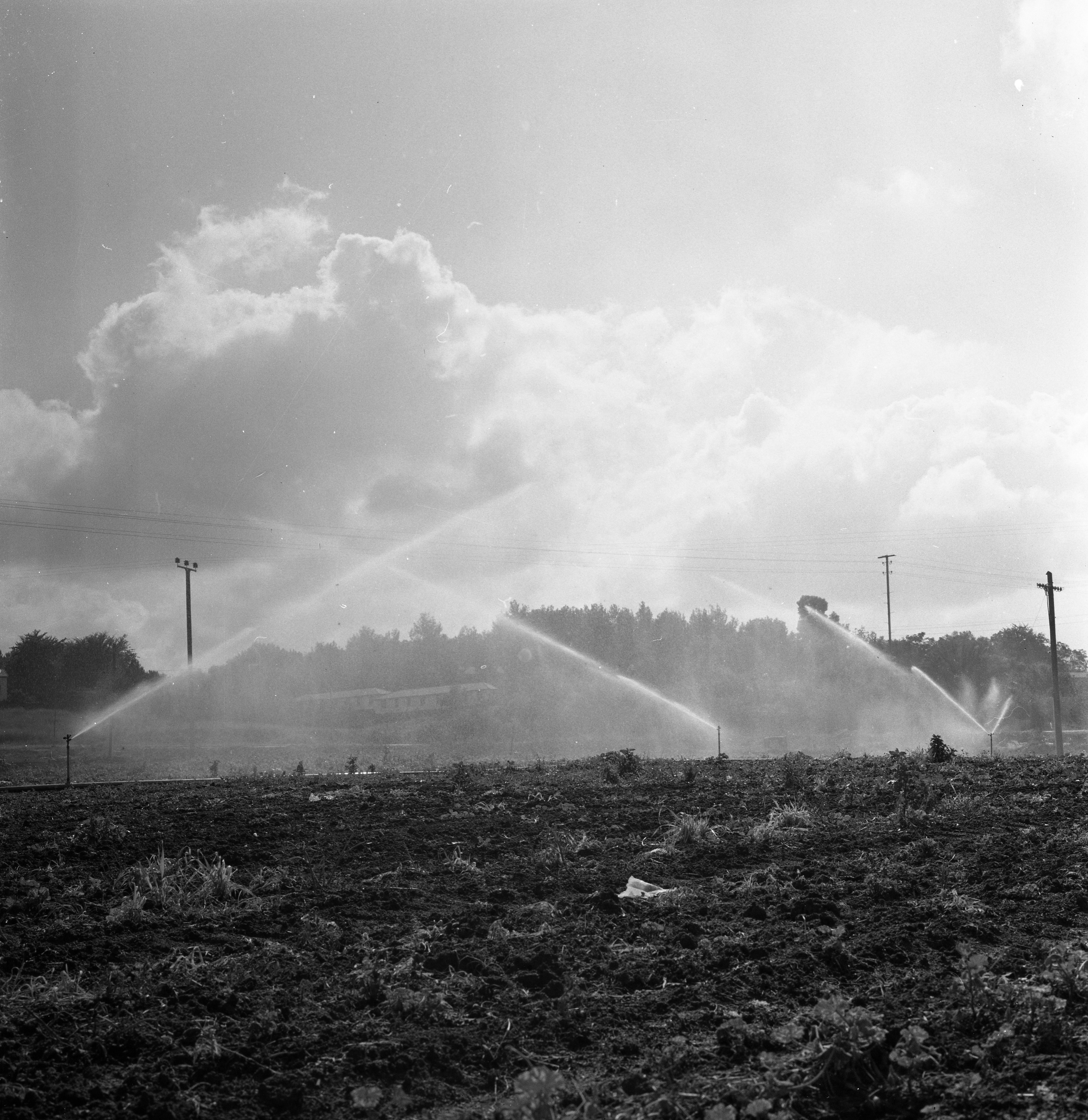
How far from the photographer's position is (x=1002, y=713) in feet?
196

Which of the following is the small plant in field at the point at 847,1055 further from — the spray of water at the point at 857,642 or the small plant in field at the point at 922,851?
the spray of water at the point at 857,642

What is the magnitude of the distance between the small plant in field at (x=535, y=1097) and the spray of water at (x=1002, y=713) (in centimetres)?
5394

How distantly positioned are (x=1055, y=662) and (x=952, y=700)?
19810 mm

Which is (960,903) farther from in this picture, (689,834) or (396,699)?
(396,699)

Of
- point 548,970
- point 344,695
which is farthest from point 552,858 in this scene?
point 344,695

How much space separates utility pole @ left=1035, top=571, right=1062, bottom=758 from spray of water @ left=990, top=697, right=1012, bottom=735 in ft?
36.0

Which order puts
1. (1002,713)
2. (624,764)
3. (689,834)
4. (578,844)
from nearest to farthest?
1. (578,844)
2. (689,834)
3. (624,764)
4. (1002,713)

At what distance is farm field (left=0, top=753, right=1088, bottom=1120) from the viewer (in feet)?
14.5

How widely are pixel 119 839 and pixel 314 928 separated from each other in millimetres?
5131

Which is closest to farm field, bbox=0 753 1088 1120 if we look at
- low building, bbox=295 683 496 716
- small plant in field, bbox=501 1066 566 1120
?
small plant in field, bbox=501 1066 566 1120

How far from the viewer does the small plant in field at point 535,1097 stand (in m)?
3.71

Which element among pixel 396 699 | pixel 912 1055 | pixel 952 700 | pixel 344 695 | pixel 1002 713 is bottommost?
pixel 1002 713

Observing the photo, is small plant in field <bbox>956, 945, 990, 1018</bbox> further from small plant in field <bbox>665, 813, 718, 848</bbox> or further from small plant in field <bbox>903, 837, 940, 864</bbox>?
small plant in field <bbox>665, 813, 718, 848</bbox>

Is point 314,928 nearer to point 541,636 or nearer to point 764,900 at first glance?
point 764,900
